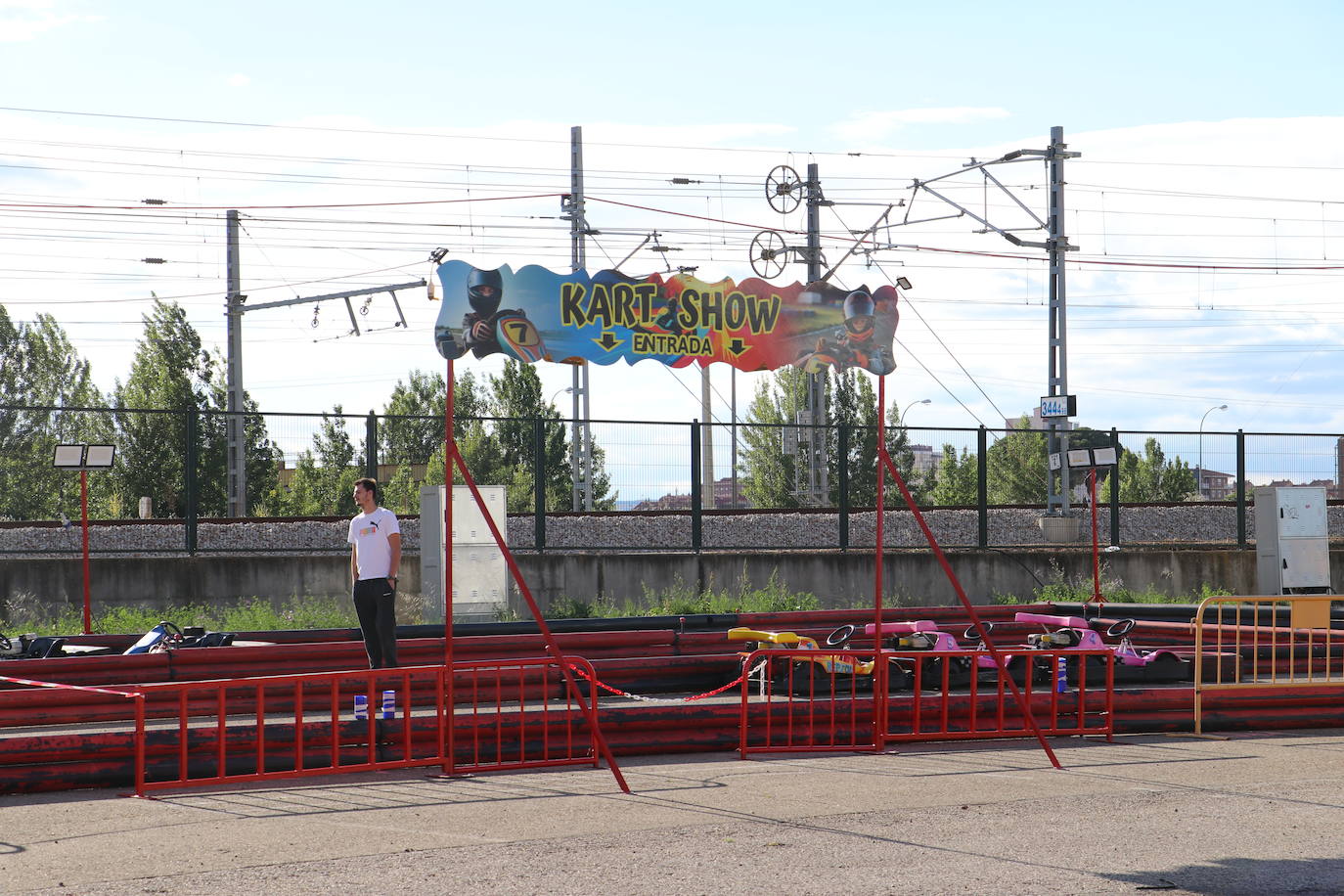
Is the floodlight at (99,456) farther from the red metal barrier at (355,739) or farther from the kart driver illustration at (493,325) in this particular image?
the red metal barrier at (355,739)

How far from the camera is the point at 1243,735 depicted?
11617mm

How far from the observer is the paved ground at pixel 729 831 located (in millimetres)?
6547

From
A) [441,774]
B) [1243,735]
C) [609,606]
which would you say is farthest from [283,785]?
[609,606]

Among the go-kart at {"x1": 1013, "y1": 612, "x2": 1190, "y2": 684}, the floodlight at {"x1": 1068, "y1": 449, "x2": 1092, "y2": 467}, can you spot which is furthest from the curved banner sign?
the go-kart at {"x1": 1013, "y1": 612, "x2": 1190, "y2": 684}

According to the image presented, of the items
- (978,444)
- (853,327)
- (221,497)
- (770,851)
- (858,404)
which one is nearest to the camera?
(770,851)

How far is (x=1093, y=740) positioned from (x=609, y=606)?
38.6 ft

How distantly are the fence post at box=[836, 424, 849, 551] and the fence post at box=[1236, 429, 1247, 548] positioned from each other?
312 inches

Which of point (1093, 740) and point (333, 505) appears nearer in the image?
point (1093, 740)

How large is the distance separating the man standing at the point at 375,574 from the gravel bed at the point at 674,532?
10145 mm

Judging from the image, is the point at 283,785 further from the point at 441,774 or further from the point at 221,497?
the point at 221,497

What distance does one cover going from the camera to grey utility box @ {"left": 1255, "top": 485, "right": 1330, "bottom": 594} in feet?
79.6

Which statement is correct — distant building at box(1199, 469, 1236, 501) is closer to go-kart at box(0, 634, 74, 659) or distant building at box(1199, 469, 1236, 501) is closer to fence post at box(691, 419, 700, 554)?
fence post at box(691, 419, 700, 554)

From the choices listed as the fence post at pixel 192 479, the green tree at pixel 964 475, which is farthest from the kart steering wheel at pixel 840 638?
the green tree at pixel 964 475

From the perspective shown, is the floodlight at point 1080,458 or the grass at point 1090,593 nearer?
the floodlight at point 1080,458
